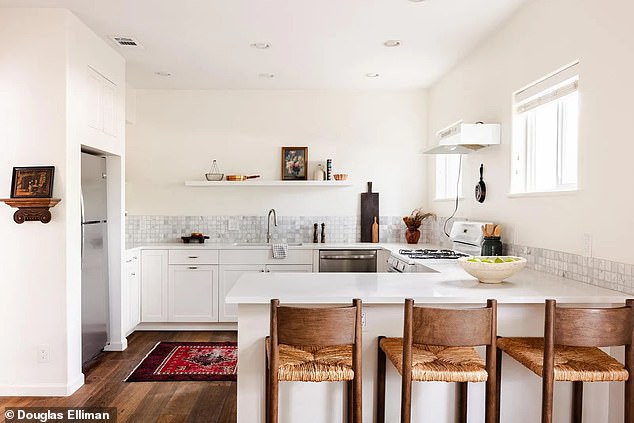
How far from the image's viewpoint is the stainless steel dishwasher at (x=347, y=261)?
5434 millimetres

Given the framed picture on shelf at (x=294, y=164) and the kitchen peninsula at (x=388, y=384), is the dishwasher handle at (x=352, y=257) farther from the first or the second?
the kitchen peninsula at (x=388, y=384)

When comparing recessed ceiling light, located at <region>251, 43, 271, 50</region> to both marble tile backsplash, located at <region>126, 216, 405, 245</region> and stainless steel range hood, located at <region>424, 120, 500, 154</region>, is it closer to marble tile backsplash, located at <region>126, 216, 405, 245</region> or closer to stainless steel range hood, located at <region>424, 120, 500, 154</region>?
stainless steel range hood, located at <region>424, 120, 500, 154</region>

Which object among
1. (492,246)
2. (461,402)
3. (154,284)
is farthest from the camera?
(154,284)

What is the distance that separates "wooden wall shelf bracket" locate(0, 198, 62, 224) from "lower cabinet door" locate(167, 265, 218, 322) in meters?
2.03

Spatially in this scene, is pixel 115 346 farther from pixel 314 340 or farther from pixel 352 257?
pixel 314 340

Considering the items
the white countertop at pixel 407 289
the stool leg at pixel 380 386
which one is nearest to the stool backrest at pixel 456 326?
the white countertop at pixel 407 289

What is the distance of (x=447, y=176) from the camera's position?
550 centimetres

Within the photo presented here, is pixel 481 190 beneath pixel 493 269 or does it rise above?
above

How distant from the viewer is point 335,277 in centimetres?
308

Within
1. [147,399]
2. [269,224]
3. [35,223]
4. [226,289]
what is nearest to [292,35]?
[35,223]

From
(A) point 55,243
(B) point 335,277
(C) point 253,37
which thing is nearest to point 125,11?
(C) point 253,37

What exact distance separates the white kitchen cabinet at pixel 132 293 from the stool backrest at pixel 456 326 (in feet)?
11.5

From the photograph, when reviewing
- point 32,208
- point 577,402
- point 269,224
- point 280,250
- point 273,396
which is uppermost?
point 32,208

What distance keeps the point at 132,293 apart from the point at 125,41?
245 centimetres
